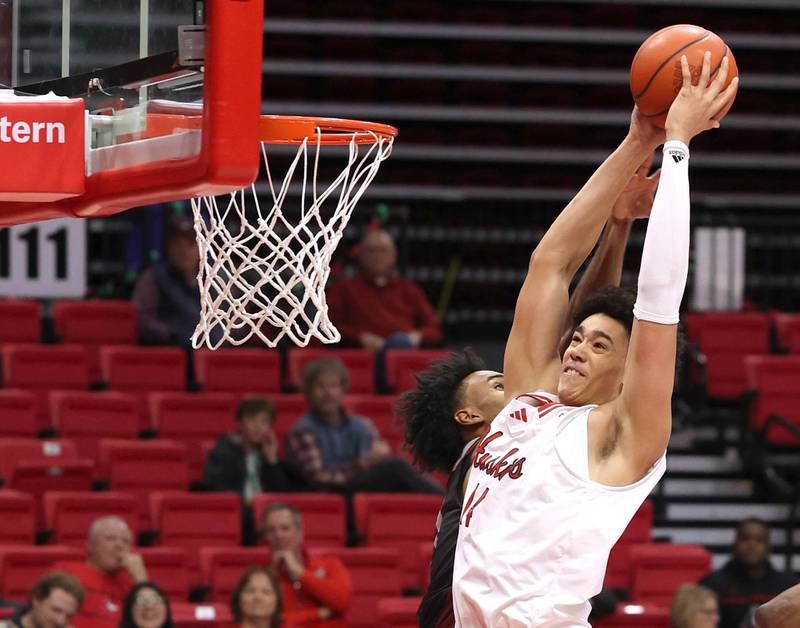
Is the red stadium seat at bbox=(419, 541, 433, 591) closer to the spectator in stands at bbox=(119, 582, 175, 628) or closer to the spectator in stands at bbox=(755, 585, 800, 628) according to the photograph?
the spectator in stands at bbox=(119, 582, 175, 628)

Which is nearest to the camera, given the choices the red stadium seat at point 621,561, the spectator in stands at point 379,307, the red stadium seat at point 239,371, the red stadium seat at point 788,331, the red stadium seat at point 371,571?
Result: the red stadium seat at point 371,571

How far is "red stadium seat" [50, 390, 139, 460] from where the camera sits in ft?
24.9

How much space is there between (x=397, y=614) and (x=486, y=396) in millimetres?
2589

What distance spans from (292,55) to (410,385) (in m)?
3.83

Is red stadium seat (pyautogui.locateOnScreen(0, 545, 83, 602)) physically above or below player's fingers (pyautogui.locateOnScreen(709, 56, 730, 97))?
below

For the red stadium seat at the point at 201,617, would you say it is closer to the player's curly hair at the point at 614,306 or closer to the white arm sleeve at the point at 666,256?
the player's curly hair at the point at 614,306

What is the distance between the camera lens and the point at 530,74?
37.1ft

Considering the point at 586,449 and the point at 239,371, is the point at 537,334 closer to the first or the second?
the point at 586,449

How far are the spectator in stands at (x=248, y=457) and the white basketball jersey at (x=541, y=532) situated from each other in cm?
422

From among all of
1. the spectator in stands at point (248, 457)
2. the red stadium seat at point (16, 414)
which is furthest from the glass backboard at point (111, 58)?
the red stadium seat at point (16, 414)

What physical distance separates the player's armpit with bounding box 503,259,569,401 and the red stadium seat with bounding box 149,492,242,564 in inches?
150

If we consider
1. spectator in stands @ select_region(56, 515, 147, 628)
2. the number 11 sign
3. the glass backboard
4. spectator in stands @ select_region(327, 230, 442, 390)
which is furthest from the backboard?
the number 11 sign

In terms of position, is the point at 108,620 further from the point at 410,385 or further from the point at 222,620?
the point at 410,385

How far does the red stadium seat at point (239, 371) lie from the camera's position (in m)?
8.26
